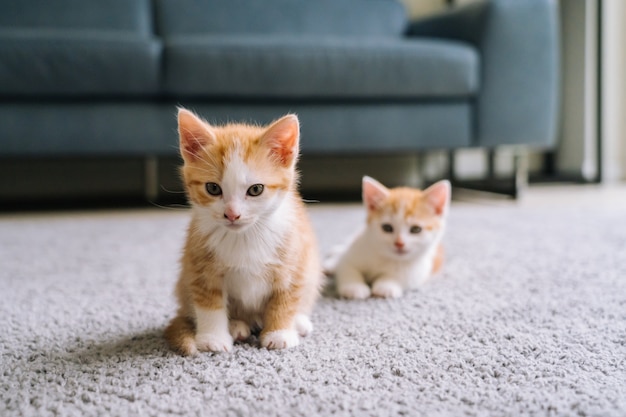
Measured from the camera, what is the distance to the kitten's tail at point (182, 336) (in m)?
0.82

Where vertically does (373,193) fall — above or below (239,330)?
above

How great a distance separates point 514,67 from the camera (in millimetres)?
2369

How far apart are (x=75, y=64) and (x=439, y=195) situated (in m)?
1.49

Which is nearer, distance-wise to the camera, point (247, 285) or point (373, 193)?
point (247, 285)

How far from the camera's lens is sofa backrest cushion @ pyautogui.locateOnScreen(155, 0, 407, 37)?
2.84m

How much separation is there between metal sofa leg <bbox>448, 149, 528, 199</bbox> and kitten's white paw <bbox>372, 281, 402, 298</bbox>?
4.98 ft

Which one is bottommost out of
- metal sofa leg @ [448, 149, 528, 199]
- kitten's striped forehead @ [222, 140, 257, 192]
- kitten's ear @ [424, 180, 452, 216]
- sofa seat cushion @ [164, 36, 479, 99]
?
metal sofa leg @ [448, 149, 528, 199]

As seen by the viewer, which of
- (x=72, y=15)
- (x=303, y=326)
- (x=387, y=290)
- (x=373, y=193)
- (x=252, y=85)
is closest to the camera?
(x=303, y=326)

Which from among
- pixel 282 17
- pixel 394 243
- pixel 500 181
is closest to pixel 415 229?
pixel 394 243

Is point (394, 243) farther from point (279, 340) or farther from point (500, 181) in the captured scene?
point (500, 181)

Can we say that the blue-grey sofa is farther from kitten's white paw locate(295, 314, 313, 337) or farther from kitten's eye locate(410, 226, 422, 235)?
kitten's white paw locate(295, 314, 313, 337)

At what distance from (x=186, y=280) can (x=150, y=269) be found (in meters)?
0.52

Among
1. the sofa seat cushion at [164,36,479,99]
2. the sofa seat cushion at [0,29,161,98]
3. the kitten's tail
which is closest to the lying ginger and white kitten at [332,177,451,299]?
the kitten's tail

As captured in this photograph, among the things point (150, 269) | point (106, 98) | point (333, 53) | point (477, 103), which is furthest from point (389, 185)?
point (150, 269)
